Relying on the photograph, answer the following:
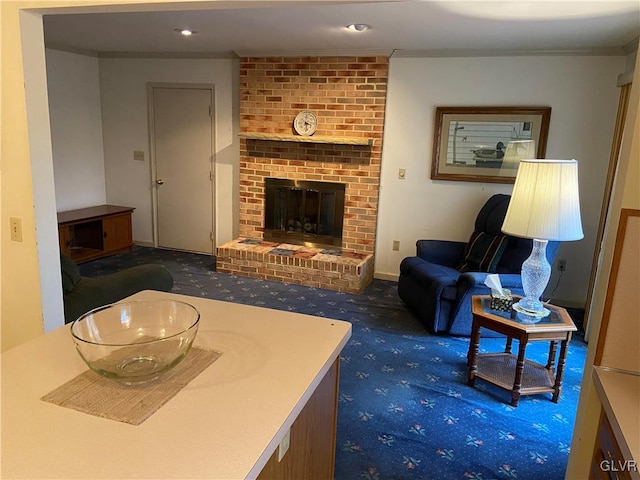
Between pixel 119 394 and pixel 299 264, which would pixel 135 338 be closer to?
pixel 119 394

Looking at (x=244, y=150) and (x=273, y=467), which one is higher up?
(x=244, y=150)

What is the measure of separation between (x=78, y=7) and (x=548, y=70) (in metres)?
3.79

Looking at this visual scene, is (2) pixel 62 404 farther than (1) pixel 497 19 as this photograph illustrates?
No

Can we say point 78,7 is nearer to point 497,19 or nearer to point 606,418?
point 606,418

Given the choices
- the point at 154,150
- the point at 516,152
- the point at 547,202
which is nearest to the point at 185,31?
the point at 154,150

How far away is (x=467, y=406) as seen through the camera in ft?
8.66

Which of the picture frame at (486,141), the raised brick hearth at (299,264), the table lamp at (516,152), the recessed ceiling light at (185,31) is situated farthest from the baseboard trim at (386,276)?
the recessed ceiling light at (185,31)

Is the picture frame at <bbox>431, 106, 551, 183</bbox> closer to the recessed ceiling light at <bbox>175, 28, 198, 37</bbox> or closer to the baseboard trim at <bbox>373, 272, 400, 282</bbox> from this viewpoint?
the baseboard trim at <bbox>373, 272, 400, 282</bbox>

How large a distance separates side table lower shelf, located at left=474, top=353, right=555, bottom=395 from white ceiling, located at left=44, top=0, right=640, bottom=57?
7.24 feet

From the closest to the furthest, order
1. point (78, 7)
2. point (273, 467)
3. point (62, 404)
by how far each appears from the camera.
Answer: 1. point (62, 404)
2. point (273, 467)
3. point (78, 7)

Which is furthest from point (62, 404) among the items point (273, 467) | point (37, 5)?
point (37, 5)

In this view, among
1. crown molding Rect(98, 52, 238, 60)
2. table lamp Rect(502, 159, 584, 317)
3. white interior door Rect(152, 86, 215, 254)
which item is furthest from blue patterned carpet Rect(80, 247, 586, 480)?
crown molding Rect(98, 52, 238, 60)

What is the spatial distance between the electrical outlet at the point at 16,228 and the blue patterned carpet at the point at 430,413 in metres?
1.73

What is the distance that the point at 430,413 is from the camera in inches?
101
